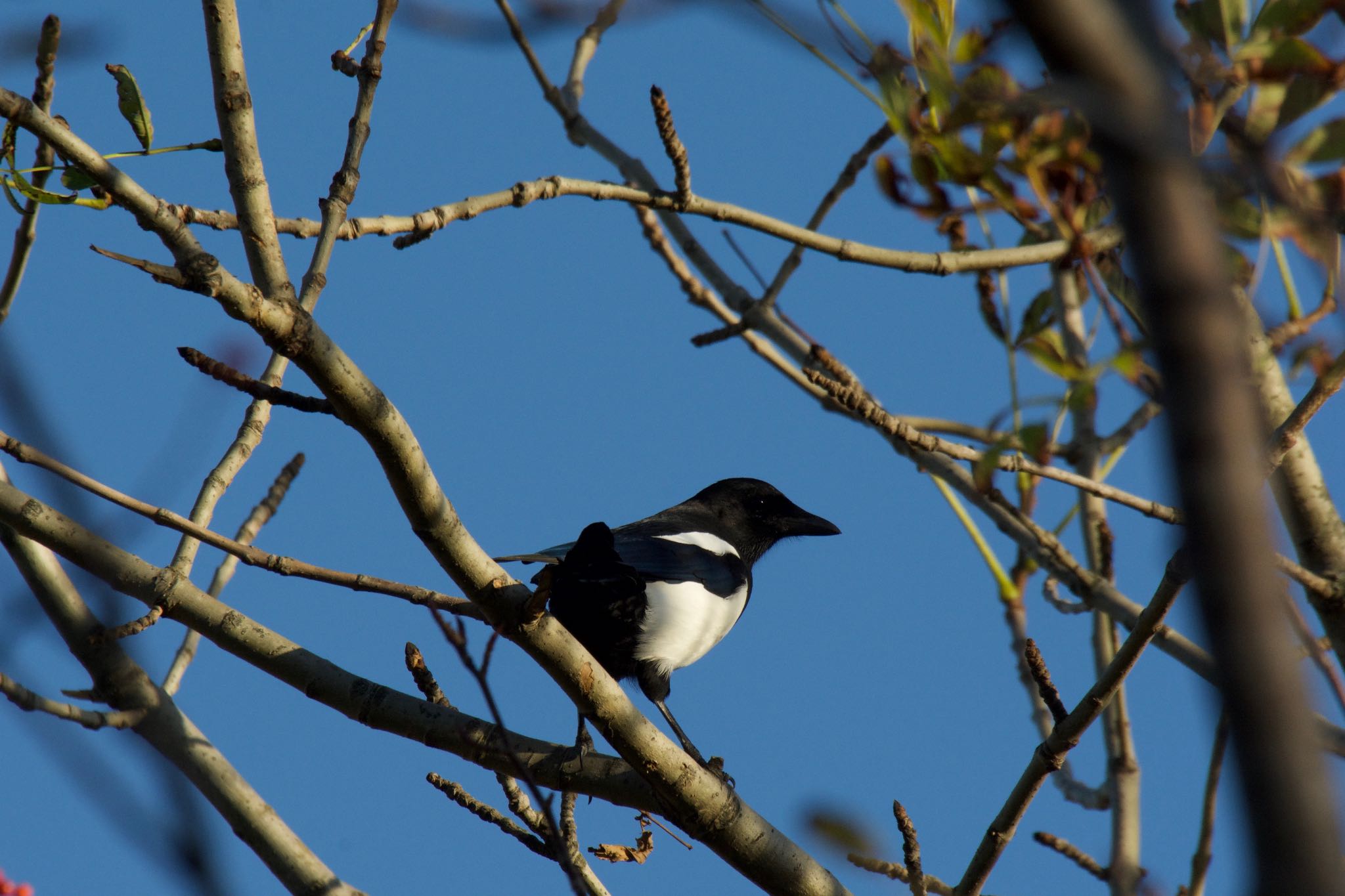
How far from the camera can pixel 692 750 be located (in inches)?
179

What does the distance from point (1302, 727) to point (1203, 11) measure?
9.02 ft

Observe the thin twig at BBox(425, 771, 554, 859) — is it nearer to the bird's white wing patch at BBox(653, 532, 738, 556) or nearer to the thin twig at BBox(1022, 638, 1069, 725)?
the thin twig at BBox(1022, 638, 1069, 725)

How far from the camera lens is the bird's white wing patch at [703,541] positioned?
5.35m

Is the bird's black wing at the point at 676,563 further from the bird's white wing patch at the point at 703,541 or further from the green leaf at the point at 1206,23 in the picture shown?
the green leaf at the point at 1206,23

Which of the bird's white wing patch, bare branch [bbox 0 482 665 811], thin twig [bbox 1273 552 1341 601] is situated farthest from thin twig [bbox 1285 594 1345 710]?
the bird's white wing patch

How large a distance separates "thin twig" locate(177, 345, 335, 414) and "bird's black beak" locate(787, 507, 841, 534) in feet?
14.6

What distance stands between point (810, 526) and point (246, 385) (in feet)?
15.1

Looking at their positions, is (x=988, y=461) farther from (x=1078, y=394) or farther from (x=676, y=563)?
(x=676, y=563)

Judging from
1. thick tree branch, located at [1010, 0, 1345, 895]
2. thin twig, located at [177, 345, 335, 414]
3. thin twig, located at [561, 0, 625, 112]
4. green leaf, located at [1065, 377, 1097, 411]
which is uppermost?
thin twig, located at [561, 0, 625, 112]

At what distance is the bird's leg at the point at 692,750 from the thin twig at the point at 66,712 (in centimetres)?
183

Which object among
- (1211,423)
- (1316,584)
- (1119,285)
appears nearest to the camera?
(1211,423)

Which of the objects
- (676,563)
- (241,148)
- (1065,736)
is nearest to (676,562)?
(676,563)

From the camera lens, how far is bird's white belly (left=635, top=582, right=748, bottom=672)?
4.75 m

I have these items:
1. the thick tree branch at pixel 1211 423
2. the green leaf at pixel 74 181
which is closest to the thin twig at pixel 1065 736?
the thick tree branch at pixel 1211 423
